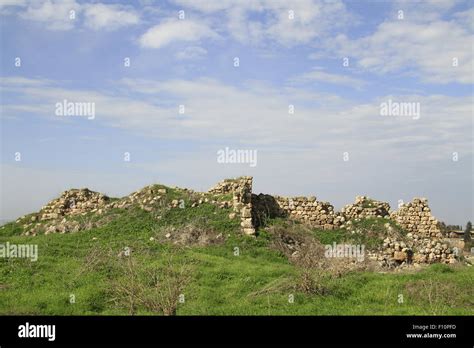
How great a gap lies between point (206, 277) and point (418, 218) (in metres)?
12.9

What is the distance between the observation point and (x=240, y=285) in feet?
42.7

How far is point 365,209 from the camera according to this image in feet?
73.7

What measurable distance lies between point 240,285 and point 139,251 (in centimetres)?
497

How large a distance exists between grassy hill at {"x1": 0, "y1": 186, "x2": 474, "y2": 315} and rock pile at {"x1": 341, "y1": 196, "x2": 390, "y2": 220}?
1.58m

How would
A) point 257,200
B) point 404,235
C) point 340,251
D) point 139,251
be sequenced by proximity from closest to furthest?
1. point 139,251
2. point 340,251
3. point 404,235
4. point 257,200

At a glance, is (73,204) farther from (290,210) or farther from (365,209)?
(365,209)

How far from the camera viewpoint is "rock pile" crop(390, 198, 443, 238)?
22.1 meters

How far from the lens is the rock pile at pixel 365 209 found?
22419 millimetres

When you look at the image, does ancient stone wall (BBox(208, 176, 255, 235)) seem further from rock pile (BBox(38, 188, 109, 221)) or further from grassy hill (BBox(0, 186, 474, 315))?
rock pile (BBox(38, 188, 109, 221))
